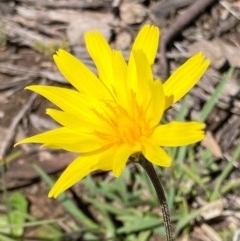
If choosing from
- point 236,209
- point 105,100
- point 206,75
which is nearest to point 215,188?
point 236,209

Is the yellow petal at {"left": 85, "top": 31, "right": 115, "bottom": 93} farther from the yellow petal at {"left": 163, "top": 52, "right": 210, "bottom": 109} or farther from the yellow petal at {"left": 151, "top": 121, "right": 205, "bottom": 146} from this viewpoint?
the yellow petal at {"left": 151, "top": 121, "right": 205, "bottom": 146}

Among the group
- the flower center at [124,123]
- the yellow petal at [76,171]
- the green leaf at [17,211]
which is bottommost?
the green leaf at [17,211]

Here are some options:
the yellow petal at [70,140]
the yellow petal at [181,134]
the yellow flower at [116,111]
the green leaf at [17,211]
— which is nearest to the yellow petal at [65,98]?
the yellow flower at [116,111]

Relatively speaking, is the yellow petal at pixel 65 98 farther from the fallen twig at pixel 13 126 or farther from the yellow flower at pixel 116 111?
the fallen twig at pixel 13 126

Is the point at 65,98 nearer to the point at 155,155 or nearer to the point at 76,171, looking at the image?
the point at 76,171

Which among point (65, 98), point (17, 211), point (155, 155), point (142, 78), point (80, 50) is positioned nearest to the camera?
point (155, 155)

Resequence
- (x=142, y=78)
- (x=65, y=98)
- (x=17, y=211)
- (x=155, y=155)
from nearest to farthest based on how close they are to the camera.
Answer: (x=155, y=155), (x=142, y=78), (x=65, y=98), (x=17, y=211)

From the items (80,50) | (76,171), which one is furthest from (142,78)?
(80,50)

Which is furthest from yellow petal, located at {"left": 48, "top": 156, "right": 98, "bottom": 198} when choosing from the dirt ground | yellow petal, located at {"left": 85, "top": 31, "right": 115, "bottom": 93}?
the dirt ground
